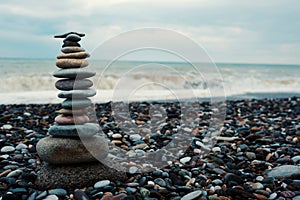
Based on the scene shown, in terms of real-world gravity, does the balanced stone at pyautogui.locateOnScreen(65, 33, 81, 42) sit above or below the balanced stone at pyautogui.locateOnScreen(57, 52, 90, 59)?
above

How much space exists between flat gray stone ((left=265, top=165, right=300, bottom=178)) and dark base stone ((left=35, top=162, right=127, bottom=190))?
192cm

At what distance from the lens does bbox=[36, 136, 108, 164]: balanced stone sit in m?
4.14

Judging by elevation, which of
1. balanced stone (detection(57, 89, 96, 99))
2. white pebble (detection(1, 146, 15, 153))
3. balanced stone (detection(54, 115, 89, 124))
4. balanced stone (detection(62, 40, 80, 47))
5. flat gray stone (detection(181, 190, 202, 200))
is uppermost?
balanced stone (detection(62, 40, 80, 47))

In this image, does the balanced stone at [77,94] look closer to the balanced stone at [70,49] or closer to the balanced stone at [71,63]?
the balanced stone at [71,63]

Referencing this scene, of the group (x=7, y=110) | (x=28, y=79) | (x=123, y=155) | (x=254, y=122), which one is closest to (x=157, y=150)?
(x=123, y=155)

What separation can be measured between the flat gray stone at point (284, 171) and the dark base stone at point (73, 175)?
1.92 m

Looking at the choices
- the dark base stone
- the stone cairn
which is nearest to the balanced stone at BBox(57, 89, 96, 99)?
the stone cairn

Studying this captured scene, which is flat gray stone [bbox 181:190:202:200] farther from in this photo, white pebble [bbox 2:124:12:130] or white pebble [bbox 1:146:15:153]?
white pebble [bbox 2:124:12:130]

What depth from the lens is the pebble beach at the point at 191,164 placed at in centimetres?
400

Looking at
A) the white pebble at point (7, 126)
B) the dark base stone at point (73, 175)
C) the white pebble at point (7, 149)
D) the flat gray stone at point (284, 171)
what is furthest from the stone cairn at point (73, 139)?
the white pebble at point (7, 126)

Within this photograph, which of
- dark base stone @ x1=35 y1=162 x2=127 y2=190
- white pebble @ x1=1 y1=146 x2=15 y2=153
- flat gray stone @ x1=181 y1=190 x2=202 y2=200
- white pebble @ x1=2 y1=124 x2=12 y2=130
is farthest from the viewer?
white pebble @ x1=2 y1=124 x2=12 y2=130

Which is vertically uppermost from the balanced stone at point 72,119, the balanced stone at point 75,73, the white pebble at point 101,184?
the balanced stone at point 75,73

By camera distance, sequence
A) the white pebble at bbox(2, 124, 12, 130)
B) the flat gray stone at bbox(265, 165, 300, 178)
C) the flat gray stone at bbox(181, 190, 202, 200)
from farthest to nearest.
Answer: the white pebble at bbox(2, 124, 12, 130) < the flat gray stone at bbox(265, 165, 300, 178) < the flat gray stone at bbox(181, 190, 202, 200)

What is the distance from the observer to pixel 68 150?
4141 mm
